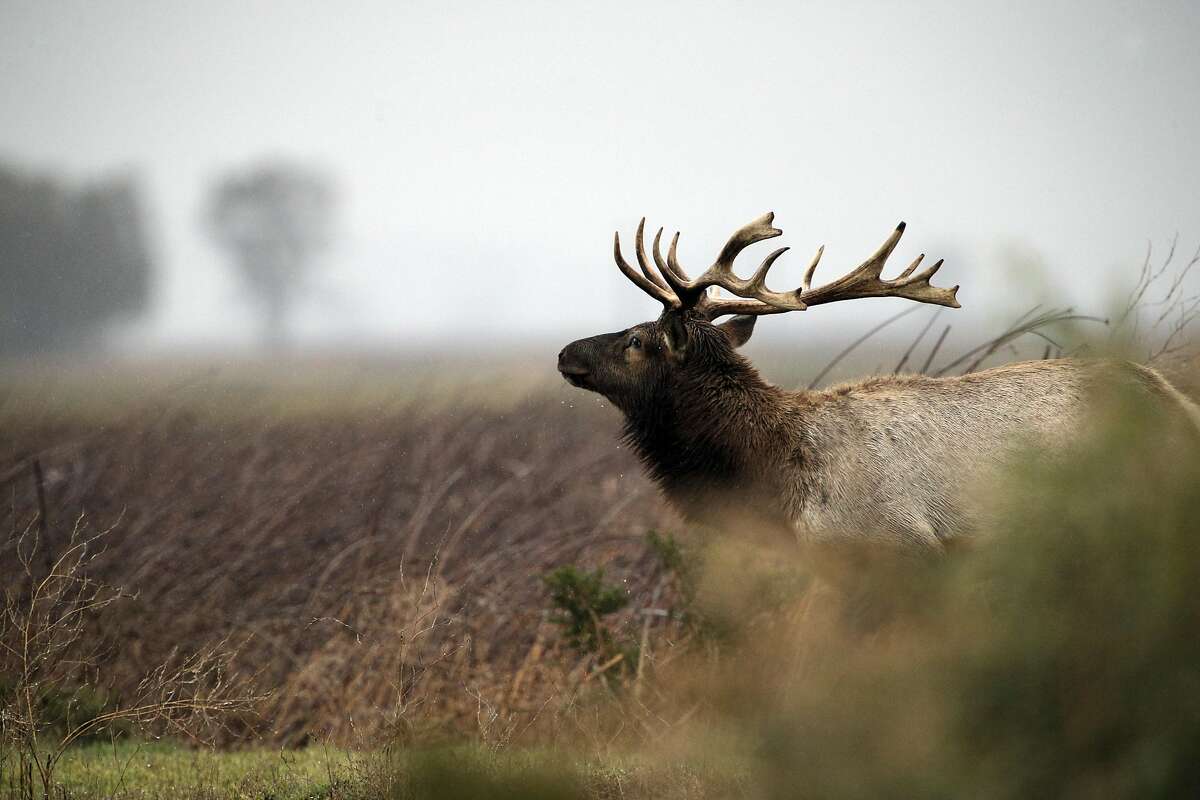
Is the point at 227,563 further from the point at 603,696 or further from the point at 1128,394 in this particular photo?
the point at 1128,394

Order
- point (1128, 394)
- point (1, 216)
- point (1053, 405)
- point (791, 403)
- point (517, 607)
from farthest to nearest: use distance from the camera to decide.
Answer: point (1, 216)
point (517, 607)
point (791, 403)
point (1053, 405)
point (1128, 394)

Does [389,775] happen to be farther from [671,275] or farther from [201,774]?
[671,275]

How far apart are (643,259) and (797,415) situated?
1221mm

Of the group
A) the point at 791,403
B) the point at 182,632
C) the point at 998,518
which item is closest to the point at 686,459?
the point at 791,403

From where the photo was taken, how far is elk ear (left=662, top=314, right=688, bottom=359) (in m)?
5.56

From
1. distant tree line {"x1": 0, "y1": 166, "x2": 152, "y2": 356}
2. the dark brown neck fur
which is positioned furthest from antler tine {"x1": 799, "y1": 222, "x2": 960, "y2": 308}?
distant tree line {"x1": 0, "y1": 166, "x2": 152, "y2": 356}

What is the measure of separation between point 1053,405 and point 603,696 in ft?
10.8

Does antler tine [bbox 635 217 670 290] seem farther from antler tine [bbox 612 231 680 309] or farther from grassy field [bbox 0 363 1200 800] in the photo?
grassy field [bbox 0 363 1200 800]

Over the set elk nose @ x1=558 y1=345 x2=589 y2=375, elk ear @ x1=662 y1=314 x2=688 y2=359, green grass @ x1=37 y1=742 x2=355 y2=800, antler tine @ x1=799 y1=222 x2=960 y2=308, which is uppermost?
antler tine @ x1=799 y1=222 x2=960 y2=308

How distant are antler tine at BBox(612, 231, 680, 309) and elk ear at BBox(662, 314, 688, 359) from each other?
7.1 inches

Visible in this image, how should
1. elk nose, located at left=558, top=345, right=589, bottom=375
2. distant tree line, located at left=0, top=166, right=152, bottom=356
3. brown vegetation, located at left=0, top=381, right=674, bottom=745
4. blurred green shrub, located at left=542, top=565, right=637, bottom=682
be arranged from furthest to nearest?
1. distant tree line, located at left=0, top=166, right=152, bottom=356
2. brown vegetation, located at left=0, top=381, right=674, bottom=745
3. blurred green shrub, located at left=542, top=565, right=637, bottom=682
4. elk nose, located at left=558, top=345, right=589, bottom=375

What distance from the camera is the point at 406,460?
1198 centimetres

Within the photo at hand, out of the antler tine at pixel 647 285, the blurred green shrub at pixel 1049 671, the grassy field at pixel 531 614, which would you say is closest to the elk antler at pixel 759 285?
the antler tine at pixel 647 285

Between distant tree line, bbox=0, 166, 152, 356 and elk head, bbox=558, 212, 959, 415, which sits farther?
distant tree line, bbox=0, 166, 152, 356
